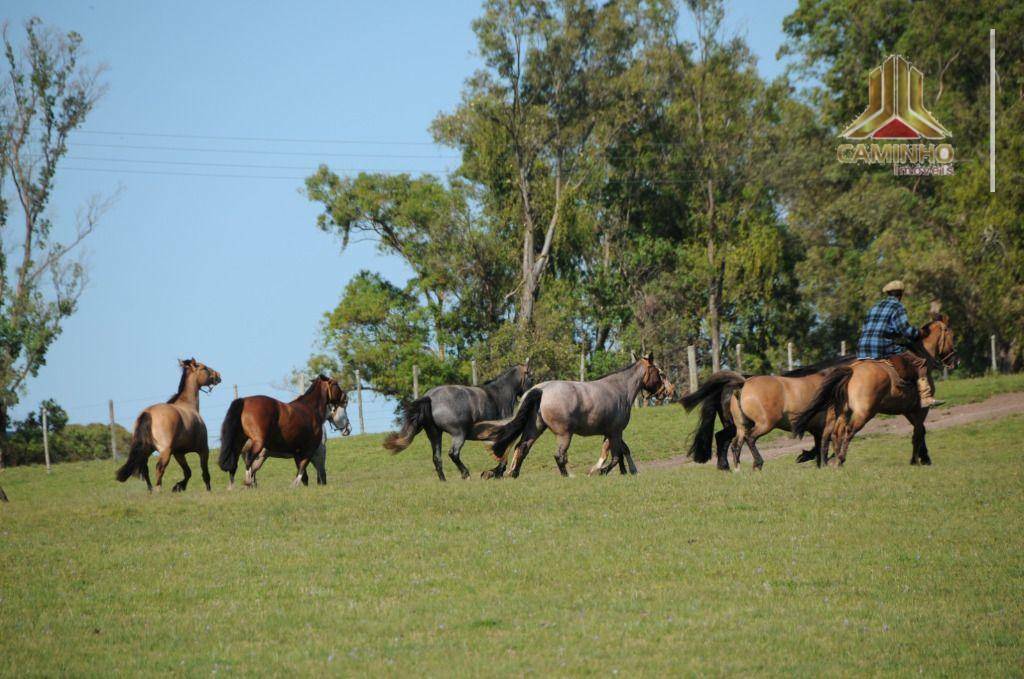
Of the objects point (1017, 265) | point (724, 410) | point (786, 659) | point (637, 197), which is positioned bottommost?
point (786, 659)

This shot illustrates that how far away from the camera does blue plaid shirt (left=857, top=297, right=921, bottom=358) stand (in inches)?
812

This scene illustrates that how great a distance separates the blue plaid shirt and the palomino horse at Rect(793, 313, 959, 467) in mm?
331

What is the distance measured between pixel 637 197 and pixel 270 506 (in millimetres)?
44631

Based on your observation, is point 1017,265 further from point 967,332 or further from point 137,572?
point 137,572

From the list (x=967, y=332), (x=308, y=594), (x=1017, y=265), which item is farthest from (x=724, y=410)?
(x=967, y=332)

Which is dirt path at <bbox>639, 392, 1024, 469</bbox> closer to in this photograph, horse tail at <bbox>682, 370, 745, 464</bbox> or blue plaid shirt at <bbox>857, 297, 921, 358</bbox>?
horse tail at <bbox>682, 370, 745, 464</bbox>

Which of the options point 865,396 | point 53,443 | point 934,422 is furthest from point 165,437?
point 53,443

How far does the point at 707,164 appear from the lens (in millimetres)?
57250

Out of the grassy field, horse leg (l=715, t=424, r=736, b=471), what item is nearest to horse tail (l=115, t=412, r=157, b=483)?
the grassy field

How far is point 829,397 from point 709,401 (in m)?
2.07

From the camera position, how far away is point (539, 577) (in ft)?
41.6

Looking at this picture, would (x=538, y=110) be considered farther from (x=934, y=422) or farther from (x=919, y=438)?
(x=919, y=438)

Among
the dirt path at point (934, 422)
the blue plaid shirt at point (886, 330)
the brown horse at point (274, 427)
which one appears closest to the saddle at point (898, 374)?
the blue plaid shirt at point (886, 330)

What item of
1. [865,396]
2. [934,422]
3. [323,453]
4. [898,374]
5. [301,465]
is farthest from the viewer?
[934,422]
